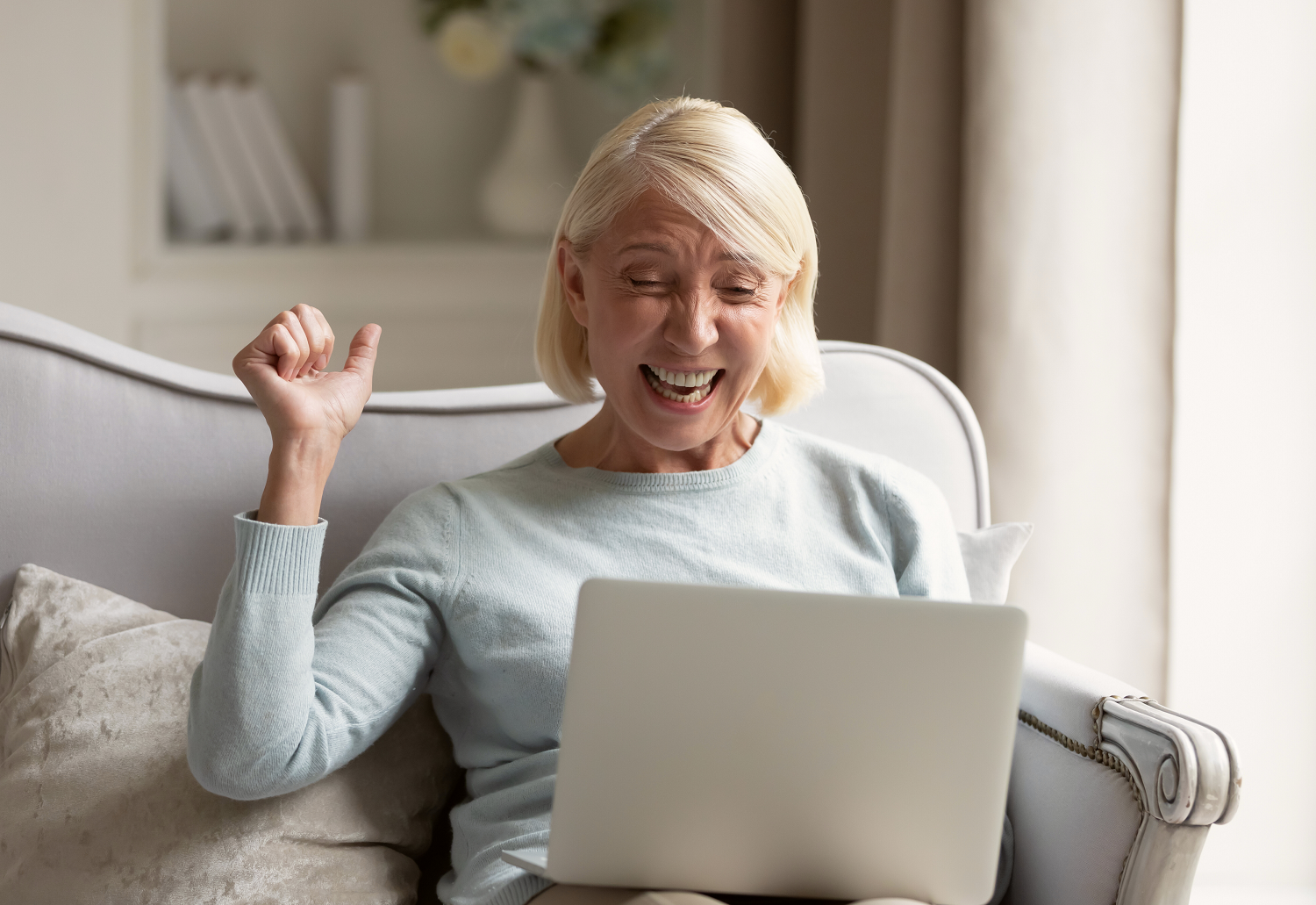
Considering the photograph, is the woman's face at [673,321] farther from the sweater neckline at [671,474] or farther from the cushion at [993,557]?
the cushion at [993,557]

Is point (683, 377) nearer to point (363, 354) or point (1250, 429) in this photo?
point (363, 354)

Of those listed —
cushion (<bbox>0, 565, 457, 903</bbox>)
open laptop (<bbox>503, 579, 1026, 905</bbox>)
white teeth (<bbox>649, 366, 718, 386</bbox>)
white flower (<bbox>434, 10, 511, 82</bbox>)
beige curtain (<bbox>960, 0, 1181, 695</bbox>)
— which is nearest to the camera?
open laptop (<bbox>503, 579, 1026, 905</bbox>)

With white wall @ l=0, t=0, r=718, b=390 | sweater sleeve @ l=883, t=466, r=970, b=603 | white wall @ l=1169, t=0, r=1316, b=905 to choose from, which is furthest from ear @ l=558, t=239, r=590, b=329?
white wall @ l=0, t=0, r=718, b=390

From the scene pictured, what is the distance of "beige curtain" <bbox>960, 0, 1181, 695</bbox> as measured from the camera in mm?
1822

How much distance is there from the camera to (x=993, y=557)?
140 cm

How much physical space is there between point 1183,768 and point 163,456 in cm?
103

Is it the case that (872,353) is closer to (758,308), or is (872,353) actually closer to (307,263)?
(758,308)

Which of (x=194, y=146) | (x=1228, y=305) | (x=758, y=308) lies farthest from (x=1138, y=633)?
(x=194, y=146)

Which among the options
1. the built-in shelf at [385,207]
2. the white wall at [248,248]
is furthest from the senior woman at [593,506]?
the built-in shelf at [385,207]

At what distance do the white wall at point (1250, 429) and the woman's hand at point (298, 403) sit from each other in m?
1.32

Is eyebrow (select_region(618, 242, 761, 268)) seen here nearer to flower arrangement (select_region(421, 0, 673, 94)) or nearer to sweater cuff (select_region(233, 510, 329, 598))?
sweater cuff (select_region(233, 510, 329, 598))

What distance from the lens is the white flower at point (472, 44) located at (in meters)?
2.84

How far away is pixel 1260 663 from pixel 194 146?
231 cm

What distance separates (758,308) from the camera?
121cm
